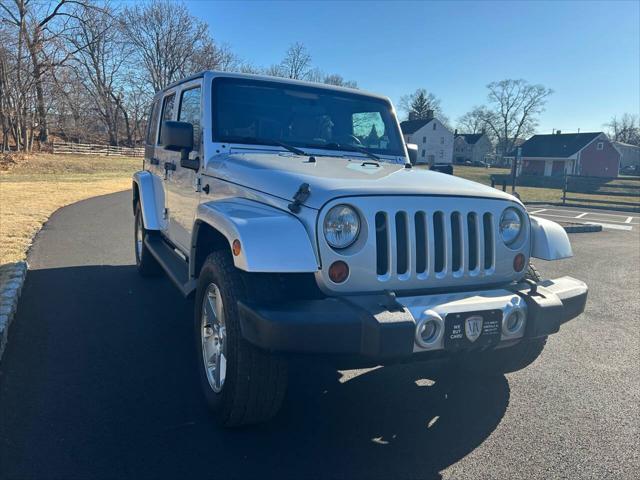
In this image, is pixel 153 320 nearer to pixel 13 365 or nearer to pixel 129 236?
pixel 13 365

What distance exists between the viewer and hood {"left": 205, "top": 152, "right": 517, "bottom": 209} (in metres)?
2.75

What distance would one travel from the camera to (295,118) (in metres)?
4.17

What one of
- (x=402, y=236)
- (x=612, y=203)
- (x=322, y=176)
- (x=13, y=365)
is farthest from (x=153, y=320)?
(x=612, y=203)

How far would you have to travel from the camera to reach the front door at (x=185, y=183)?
411 cm

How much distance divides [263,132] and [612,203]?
22.9m

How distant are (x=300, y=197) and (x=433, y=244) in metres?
0.76

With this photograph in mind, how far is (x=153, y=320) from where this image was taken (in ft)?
15.9

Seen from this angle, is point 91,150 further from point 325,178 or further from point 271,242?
point 271,242

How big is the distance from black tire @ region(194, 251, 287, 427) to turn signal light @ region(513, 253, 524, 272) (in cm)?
151

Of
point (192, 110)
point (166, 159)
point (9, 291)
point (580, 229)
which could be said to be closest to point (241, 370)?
point (192, 110)

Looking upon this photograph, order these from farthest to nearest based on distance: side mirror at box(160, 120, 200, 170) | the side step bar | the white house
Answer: the white house, side mirror at box(160, 120, 200, 170), the side step bar

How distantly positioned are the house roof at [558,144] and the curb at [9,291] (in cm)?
6115

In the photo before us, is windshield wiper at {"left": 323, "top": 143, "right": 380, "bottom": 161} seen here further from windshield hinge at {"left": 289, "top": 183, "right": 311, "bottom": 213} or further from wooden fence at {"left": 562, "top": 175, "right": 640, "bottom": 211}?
wooden fence at {"left": 562, "top": 175, "right": 640, "bottom": 211}

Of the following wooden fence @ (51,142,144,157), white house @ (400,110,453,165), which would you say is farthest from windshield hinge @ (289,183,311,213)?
white house @ (400,110,453,165)
